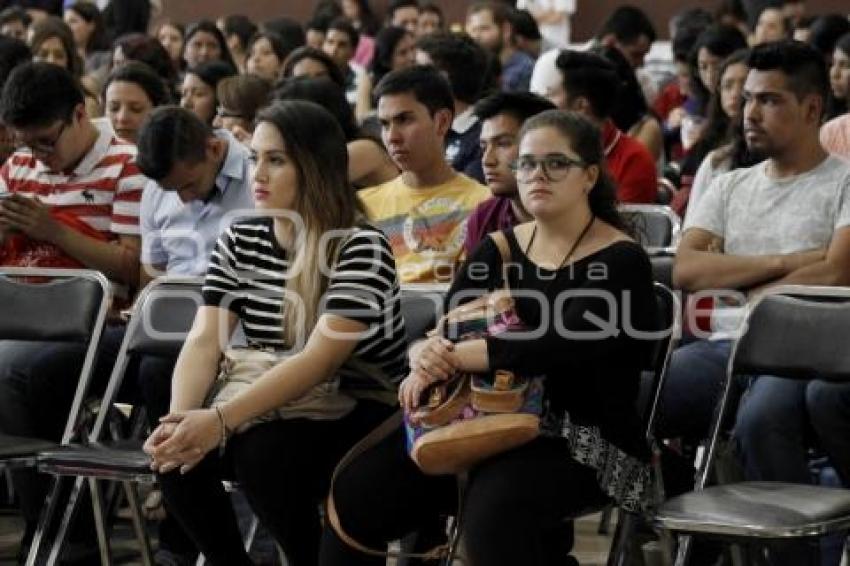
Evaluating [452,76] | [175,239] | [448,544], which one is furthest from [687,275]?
[452,76]

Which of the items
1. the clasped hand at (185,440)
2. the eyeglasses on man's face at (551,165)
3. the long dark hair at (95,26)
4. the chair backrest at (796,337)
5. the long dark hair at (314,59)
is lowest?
the clasped hand at (185,440)

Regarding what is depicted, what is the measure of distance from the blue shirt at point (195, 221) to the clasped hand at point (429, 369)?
1.56 metres

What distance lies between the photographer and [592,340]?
375cm

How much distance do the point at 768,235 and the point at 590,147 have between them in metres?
0.81

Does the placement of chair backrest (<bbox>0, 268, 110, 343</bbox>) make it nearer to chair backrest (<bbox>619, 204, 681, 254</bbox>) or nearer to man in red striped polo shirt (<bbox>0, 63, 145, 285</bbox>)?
man in red striped polo shirt (<bbox>0, 63, 145, 285</bbox>)

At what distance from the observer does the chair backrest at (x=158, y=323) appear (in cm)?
462

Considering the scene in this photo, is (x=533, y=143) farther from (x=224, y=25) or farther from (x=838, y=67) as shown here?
(x=224, y=25)

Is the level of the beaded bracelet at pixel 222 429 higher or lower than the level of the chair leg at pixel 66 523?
higher

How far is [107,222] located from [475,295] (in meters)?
1.81

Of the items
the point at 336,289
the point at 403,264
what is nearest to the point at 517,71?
the point at 403,264

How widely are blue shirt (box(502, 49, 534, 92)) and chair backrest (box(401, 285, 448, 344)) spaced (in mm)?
4211

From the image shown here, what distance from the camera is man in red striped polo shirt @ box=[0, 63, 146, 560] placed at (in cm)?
520

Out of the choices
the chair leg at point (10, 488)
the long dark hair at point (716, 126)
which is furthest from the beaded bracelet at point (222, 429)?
the long dark hair at point (716, 126)

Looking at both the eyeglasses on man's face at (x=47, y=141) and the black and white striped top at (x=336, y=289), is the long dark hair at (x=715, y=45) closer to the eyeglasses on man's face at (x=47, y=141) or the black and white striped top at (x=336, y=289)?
the eyeglasses on man's face at (x=47, y=141)
